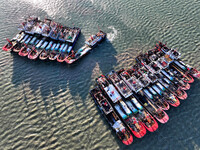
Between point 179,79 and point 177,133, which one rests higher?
point 179,79

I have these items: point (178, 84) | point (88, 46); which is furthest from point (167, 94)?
point (88, 46)

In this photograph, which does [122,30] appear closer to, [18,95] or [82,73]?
[82,73]

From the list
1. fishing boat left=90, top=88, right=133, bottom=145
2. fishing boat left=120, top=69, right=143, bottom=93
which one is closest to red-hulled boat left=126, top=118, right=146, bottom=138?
fishing boat left=90, top=88, right=133, bottom=145

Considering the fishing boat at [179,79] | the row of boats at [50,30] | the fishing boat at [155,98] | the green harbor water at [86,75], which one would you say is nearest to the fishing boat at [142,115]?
the green harbor water at [86,75]

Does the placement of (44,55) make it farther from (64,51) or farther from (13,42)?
(13,42)

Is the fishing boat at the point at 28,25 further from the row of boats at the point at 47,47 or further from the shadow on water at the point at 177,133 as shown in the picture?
the shadow on water at the point at 177,133

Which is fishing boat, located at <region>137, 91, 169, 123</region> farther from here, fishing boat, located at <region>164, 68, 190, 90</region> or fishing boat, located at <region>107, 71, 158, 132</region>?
fishing boat, located at <region>164, 68, 190, 90</region>

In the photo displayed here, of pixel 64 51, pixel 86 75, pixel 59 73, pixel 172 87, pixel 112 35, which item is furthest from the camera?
pixel 112 35

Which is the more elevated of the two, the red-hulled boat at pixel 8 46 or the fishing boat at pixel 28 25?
the fishing boat at pixel 28 25
